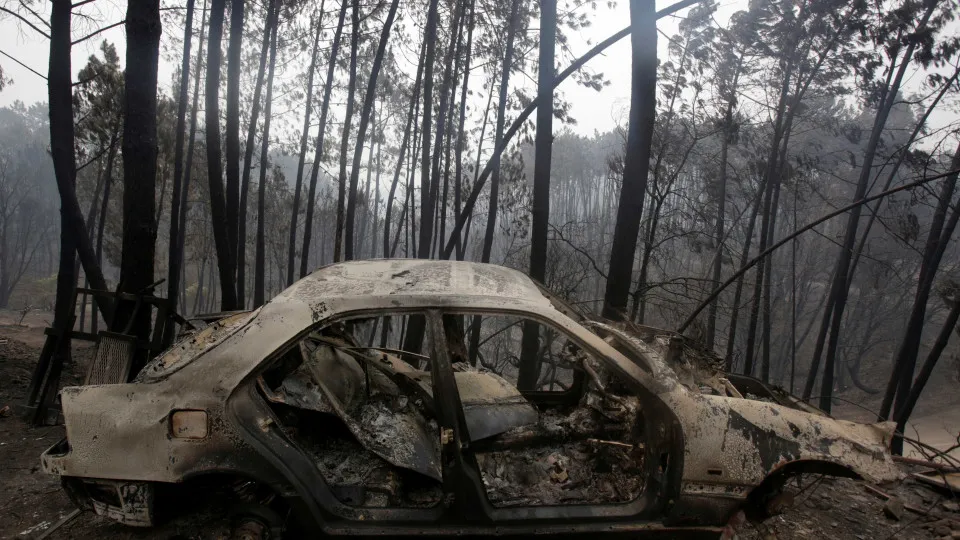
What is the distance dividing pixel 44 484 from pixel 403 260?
Answer: 3.19m

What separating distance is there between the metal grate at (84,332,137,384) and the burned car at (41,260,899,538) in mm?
1667

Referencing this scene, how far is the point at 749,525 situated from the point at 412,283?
7.09 ft

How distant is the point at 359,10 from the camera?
1257 cm

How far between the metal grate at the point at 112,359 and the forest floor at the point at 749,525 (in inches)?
31.8

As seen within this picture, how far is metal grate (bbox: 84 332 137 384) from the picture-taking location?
4.02 meters

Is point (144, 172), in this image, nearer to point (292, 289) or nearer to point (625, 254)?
point (292, 289)

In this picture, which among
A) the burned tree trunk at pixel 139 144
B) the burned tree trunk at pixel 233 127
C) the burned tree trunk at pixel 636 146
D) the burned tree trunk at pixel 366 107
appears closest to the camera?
the burned tree trunk at pixel 139 144

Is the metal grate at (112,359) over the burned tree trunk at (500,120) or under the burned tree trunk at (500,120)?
under

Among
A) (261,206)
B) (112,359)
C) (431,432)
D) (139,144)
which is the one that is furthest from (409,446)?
(261,206)

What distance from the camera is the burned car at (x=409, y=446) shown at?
2281 millimetres

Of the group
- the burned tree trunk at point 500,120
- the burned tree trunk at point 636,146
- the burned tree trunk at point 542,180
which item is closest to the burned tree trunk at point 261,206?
the burned tree trunk at point 500,120

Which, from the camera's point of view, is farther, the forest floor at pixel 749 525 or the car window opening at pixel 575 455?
the forest floor at pixel 749 525

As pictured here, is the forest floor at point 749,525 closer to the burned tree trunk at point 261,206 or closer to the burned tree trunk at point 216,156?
the burned tree trunk at point 216,156

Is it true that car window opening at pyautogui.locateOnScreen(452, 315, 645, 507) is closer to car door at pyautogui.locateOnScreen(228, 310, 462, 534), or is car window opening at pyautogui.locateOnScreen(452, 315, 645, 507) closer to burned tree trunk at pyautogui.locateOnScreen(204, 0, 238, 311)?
car door at pyautogui.locateOnScreen(228, 310, 462, 534)
